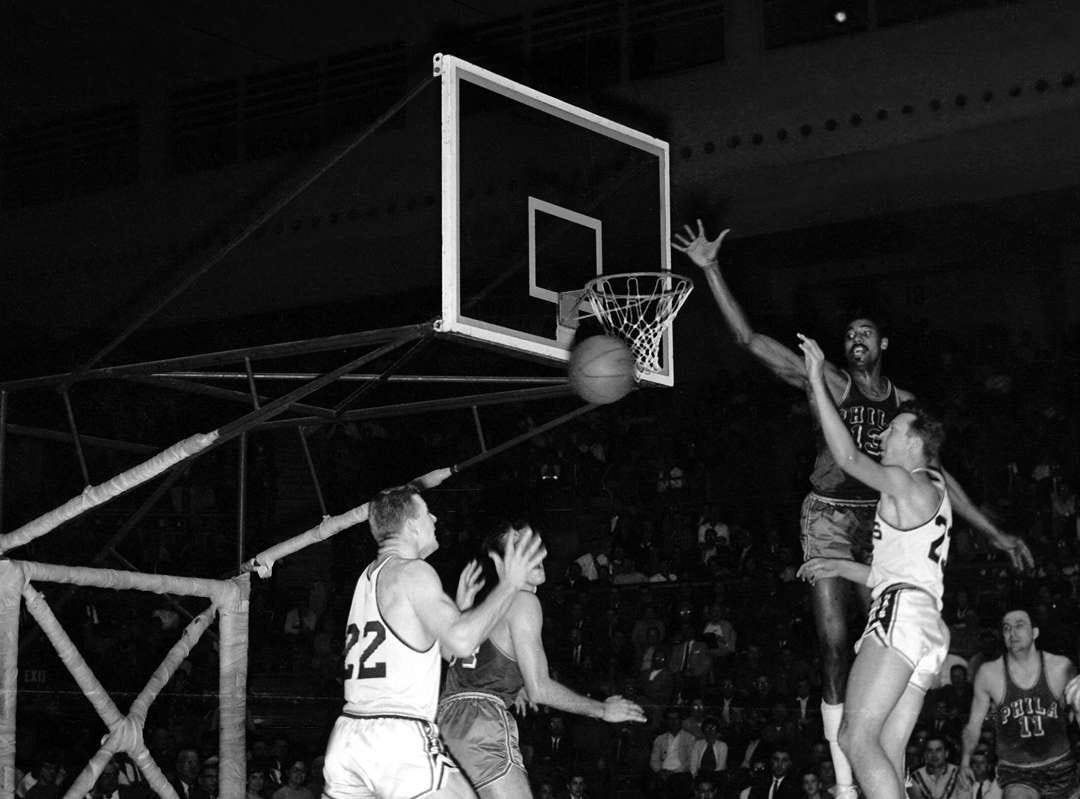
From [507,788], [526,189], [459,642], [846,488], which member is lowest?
[507,788]

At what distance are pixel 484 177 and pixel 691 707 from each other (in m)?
7.29

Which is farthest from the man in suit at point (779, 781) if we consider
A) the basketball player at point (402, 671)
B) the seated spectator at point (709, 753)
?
the basketball player at point (402, 671)

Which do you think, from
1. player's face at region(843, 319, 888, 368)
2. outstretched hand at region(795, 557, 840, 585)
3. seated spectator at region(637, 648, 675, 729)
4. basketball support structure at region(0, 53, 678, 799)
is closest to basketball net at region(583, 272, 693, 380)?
basketball support structure at region(0, 53, 678, 799)

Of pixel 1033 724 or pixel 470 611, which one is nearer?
pixel 470 611

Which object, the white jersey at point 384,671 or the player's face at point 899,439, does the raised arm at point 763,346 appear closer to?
the player's face at point 899,439

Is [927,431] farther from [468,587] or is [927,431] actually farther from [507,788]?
[507,788]

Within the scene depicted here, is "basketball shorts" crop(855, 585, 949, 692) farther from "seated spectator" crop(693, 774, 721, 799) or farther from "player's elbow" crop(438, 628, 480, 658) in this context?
"seated spectator" crop(693, 774, 721, 799)

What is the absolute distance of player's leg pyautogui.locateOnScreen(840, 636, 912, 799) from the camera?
5.91 metres

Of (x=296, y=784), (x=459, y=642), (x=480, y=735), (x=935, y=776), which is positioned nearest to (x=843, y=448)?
(x=459, y=642)

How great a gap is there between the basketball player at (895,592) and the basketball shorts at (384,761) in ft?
5.92

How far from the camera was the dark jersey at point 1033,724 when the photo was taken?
7934 mm

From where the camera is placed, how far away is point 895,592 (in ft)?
20.1

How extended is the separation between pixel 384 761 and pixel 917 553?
8.15 ft

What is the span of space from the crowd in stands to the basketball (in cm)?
265
